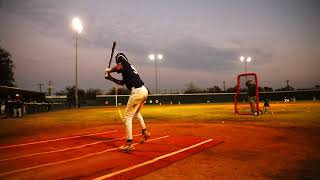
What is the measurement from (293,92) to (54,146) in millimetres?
56896

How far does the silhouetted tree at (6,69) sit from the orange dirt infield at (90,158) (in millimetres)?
64716

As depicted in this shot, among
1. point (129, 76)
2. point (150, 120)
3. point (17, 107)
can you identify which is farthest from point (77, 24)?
point (129, 76)

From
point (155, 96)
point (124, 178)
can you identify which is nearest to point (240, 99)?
point (155, 96)

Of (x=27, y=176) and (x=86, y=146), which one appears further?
(x=86, y=146)

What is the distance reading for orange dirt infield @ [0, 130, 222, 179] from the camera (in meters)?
5.28

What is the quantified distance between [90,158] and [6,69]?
68870 mm

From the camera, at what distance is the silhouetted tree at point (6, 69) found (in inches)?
2576

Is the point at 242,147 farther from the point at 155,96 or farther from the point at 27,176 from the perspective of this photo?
the point at 155,96

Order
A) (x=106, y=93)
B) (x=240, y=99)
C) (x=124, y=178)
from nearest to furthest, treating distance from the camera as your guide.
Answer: (x=124, y=178) < (x=240, y=99) < (x=106, y=93)

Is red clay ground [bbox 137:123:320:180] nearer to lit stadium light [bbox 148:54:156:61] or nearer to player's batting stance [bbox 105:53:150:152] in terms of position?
player's batting stance [bbox 105:53:150:152]

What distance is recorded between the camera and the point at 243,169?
5523 millimetres

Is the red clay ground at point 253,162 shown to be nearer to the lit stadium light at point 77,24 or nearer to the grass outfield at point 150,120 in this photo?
the grass outfield at point 150,120

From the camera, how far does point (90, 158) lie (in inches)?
257

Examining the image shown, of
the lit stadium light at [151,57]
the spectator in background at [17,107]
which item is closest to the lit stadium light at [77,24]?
the spectator in background at [17,107]
